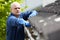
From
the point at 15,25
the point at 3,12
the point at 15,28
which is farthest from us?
the point at 3,12

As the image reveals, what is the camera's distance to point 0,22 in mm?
7172

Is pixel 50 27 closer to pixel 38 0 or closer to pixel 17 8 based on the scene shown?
pixel 17 8

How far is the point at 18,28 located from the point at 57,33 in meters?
2.97

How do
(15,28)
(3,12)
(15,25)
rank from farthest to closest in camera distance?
(3,12) → (15,28) → (15,25)

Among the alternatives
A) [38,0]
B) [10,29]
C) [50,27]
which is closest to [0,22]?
[10,29]

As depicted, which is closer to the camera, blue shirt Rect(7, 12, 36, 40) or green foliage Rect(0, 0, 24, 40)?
blue shirt Rect(7, 12, 36, 40)

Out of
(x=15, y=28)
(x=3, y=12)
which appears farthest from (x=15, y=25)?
(x=3, y=12)

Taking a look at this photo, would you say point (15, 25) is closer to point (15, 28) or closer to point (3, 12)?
point (15, 28)

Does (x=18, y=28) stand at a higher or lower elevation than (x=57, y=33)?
lower

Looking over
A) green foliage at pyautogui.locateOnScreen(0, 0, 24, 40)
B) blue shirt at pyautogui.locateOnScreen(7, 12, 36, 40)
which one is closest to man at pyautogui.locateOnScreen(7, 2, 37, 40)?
blue shirt at pyautogui.locateOnScreen(7, 12, 36, 40)

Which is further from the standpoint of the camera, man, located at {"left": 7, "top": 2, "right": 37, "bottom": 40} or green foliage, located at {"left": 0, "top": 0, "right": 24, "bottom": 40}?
green foliage, located at {"left": 0, "top": 0, "right": 24, "bottom": 40}

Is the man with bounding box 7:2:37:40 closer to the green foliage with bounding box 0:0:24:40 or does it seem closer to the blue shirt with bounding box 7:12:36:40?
the blue shirt with bounding box 7:12:36:40

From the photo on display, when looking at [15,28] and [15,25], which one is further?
[15,28]

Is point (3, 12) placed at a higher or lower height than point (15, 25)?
lower
